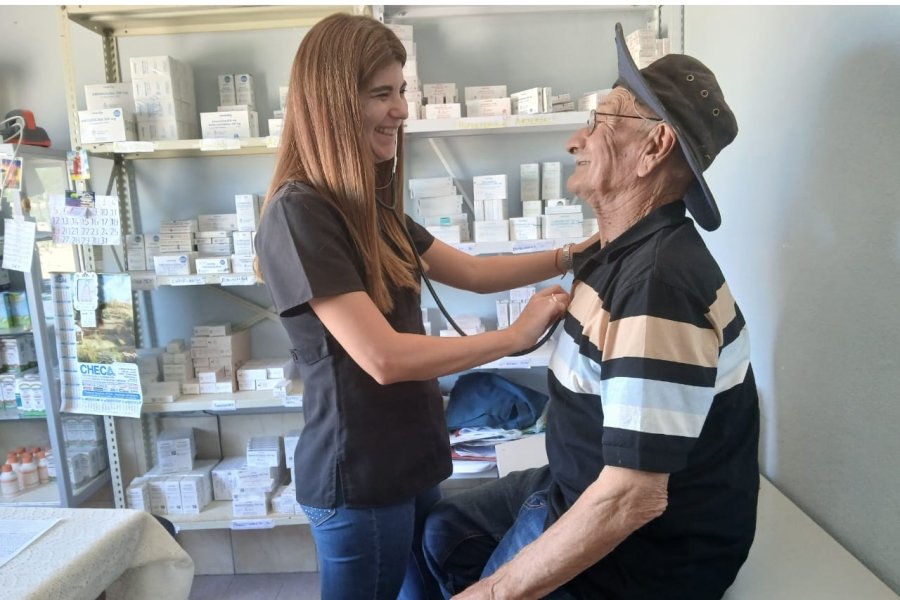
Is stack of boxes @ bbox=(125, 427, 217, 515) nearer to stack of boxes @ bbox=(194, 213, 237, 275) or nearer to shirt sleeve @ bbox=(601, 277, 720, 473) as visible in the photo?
stack of boxes @ bbox=(194, 213, 237, 275)

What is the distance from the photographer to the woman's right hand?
119 centimetres

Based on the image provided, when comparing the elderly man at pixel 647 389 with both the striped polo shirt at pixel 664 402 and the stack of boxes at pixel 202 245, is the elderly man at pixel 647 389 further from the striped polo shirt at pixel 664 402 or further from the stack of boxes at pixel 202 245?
the stack of boxes at pixel 202 245

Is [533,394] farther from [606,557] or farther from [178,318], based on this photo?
[178,318]

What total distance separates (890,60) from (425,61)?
1599 millimetres

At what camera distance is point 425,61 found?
233 cm

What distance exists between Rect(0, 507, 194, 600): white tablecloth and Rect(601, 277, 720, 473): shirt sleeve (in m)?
1.01

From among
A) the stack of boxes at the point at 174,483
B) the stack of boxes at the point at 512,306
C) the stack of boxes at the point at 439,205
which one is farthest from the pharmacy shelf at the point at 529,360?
the stack of boxes at the point at 174,483

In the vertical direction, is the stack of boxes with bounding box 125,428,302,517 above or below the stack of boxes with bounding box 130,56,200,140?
below

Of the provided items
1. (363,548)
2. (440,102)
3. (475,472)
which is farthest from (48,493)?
(440,102)

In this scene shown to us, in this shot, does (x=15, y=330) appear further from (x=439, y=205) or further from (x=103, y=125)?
(x=439, y=205)

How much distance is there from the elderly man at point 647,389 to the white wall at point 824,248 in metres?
0.32

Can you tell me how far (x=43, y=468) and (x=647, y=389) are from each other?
8.38 feet

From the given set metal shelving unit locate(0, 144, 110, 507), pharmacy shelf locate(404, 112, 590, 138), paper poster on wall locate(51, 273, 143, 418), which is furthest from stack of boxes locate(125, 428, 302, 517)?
pharmacy shelf locate(404, 112, 590, 138)

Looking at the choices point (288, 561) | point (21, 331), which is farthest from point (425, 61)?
point (288, 561)
